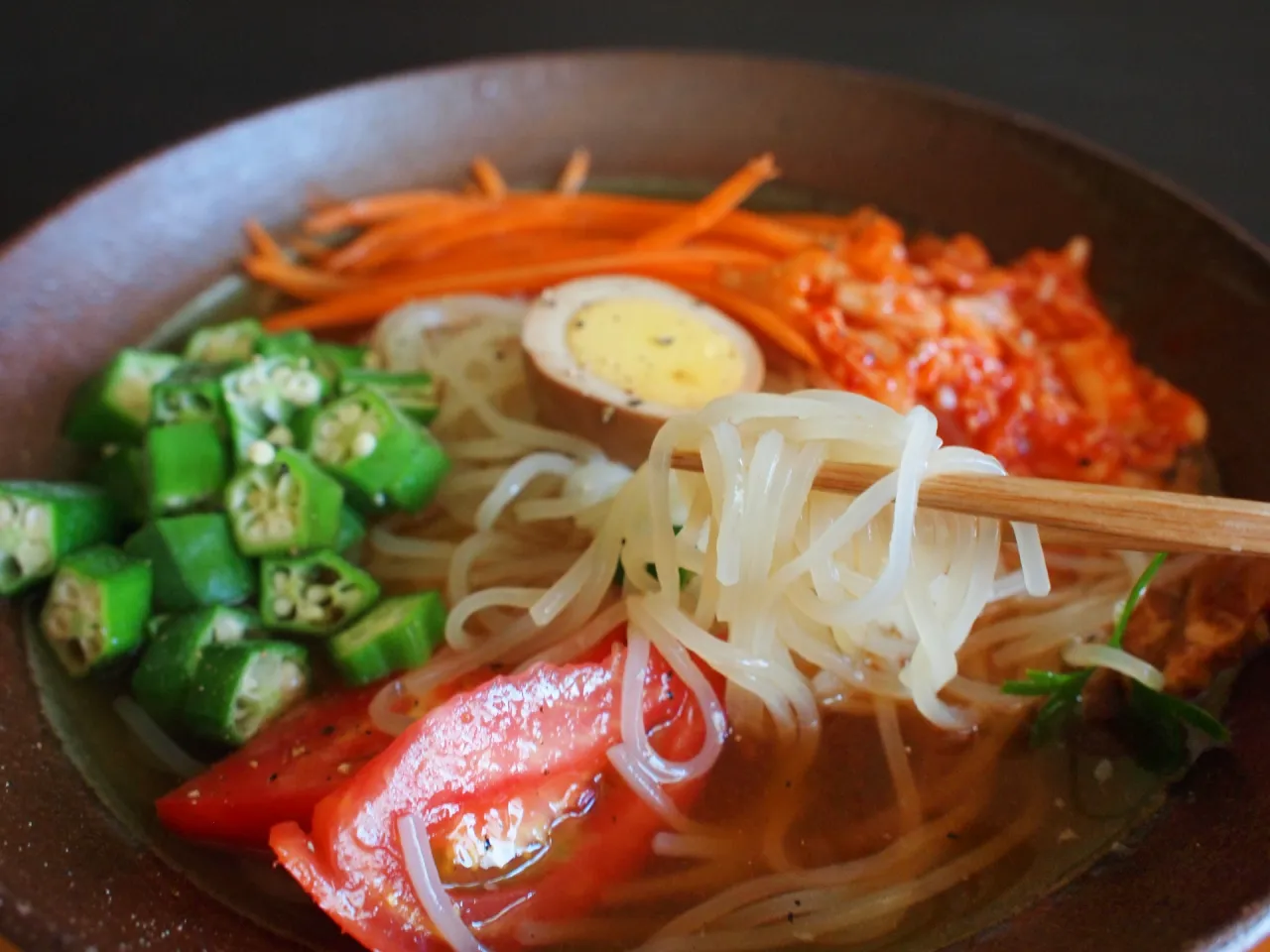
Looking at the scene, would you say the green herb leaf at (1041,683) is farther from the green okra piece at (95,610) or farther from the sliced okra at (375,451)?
the green okra piece at (95,610)

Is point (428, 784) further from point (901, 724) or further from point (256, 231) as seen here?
point (256, 231)

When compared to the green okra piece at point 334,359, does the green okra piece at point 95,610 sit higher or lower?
lower

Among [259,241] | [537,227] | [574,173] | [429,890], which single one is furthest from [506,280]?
[429,890]

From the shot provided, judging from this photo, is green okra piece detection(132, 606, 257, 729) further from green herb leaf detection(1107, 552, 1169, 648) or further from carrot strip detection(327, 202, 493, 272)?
green herb leaf detection(1107, 552, 1169, 648)

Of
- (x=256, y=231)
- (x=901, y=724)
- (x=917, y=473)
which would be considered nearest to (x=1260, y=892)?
(x=901, y=724)

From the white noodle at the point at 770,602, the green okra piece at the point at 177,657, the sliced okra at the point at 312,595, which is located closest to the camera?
the white noodle at the point at 770,602

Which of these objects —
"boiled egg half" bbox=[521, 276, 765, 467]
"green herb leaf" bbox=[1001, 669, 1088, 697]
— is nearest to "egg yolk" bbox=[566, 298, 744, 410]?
"boiled egg half" bbox=[521, 276, 765, 467]

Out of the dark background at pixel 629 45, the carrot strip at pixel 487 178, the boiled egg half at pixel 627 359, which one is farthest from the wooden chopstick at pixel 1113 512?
the dark background at pixel 629 45

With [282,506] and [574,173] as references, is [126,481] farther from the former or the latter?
[574,173]
